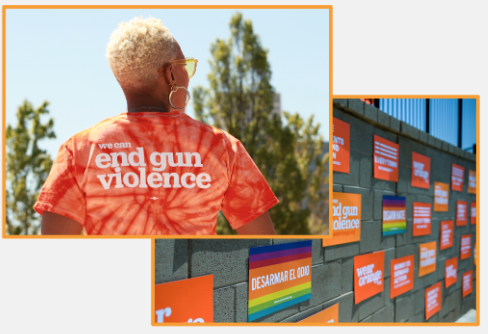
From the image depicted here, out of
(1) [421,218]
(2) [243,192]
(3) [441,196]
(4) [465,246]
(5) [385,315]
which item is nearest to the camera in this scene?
(2) [243,192]

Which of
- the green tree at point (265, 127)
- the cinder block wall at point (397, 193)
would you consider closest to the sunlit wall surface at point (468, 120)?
the cinder block wall at point (397, 193)

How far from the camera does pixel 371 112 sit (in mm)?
2803

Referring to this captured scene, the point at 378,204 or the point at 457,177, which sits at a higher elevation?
the point at 457,177

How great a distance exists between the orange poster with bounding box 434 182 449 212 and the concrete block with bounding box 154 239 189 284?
2.81m

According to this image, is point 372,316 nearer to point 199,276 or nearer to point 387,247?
point 387,247

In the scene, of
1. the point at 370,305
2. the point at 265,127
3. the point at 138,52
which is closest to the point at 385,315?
the point at 370,305

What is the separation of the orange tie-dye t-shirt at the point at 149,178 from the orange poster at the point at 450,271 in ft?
10.1

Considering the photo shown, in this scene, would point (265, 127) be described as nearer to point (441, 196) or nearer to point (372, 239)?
point (441, 196)

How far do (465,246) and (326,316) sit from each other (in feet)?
8.19

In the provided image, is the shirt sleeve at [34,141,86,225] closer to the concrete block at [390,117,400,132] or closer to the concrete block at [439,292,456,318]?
the concrete block at [390,117,400,132]

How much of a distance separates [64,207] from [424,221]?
302cm

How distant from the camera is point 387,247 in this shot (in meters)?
2.96

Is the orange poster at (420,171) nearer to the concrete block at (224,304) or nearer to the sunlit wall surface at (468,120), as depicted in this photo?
the sunlit wall surface at (468,120)

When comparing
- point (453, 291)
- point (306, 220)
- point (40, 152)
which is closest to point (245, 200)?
point (40, 152)
